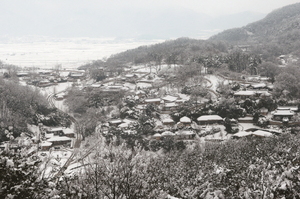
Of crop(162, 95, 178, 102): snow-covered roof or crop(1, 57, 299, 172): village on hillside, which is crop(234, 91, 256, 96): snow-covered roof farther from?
crop(162, 95, 178, 102): snow-covered roof

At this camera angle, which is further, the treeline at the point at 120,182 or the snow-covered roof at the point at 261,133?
the snow-covered roof at the point at 261,133

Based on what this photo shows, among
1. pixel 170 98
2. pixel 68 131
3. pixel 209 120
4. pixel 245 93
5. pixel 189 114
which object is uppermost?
pixel 245 93

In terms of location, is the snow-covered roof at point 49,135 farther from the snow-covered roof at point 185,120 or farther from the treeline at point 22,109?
the snow-covered roof at point 185,120

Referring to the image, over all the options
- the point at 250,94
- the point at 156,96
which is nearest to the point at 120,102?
the point at 156,96

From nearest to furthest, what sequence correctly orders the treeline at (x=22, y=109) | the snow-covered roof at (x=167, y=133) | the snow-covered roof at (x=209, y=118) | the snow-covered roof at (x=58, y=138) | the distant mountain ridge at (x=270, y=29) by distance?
1. the snow-covered roof at (x=167, y=133)
2. the snow-covered roof at (x=58, y=138)
3. the treeline at (x=22, y=109)
4. the snow-covered roof at (x=209, y=118)
5. the distant mountain ridge at (x=270, y=29)

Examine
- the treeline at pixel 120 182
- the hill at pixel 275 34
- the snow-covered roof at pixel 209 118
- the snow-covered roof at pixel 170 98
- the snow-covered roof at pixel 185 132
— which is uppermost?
the hill at pixel 275 34

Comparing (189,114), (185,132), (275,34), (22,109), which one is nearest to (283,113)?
(189,114)

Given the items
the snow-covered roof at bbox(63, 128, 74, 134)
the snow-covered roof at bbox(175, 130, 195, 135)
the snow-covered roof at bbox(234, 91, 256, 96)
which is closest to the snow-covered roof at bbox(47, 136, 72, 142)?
the snow-covered roof at bbox(63, 128, 74, 134)

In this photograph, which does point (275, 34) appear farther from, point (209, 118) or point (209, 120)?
point (209, 120)

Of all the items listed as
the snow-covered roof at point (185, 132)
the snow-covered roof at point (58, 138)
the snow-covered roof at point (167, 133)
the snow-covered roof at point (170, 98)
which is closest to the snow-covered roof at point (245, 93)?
the snow-covered roof at point (170, 98)
